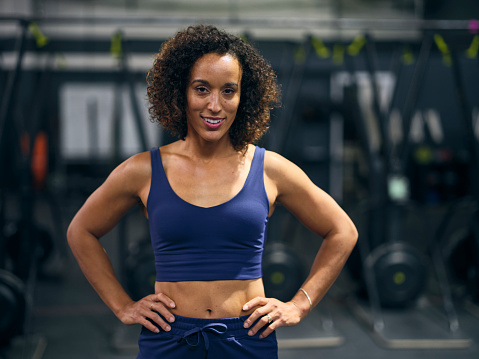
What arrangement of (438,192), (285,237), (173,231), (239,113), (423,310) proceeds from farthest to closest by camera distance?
(438,192) → (285,237) → (423,310) → (239,113) → (173,231)

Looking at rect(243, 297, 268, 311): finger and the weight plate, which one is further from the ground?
rect(243, 297, 268, 311): finger

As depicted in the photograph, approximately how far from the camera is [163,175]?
112cm

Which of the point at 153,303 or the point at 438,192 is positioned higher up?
the point at 153,303

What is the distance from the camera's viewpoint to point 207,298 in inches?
43.6

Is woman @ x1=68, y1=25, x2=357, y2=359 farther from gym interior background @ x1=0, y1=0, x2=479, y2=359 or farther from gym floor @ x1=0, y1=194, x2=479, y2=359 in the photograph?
gym floor @ x1=0, y1=194, x2=479, y2=359

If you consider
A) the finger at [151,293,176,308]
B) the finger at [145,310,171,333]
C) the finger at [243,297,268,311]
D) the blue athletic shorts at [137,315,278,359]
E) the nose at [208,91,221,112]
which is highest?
the nose at [208,91,221,112]

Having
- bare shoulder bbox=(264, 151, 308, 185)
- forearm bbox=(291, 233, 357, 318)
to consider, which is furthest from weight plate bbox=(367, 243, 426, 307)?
bare shoulder bbox=(264, 151, 308, 185)

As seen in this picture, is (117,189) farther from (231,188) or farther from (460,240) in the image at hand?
(460,240)

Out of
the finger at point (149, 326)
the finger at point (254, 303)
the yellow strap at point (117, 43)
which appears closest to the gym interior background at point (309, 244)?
the yellow strap at point (117, 43)

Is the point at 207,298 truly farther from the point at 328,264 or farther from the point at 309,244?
the point at 309,244

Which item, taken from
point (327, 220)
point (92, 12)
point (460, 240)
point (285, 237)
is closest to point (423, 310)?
point (460, 240)

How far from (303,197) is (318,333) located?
7.07 ft

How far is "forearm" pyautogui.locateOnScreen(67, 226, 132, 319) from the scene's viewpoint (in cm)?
121

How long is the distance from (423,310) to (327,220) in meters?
2.72
